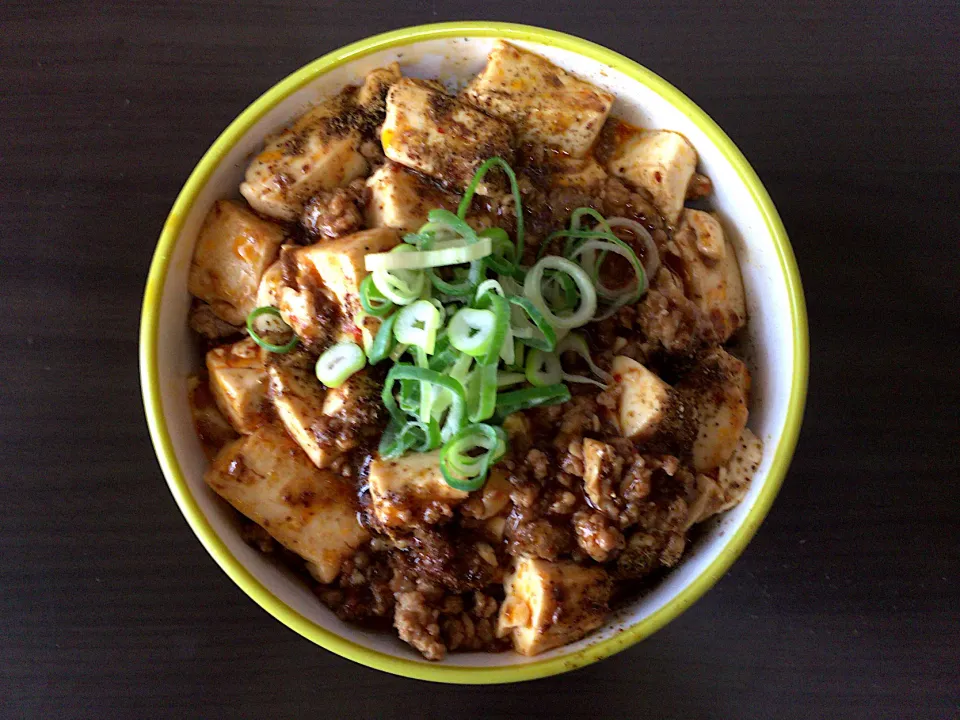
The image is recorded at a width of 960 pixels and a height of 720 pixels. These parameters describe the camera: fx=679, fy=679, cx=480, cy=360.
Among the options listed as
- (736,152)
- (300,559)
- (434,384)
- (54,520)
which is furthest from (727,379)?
(54,520)

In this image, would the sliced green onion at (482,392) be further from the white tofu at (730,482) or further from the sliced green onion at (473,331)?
the white tofu at (730,482)

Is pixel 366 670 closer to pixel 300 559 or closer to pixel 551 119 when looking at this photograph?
pixel 300 559

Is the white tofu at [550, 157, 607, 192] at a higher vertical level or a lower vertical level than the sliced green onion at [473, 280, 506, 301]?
higher

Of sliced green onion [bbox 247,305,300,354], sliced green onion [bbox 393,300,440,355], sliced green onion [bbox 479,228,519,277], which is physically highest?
sliced green onion [bbox 479,228,519,277]

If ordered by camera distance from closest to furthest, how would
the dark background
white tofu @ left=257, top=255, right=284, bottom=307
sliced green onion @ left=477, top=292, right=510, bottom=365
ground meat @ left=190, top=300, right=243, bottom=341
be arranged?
sliced green onion @ left=477, top=292, right=510, bottom=365 → white tofu @ left=257, top=255, right=284, bottom=307 → ground meat @ left=190, top=300, right=243, bottom=341 → the dark background

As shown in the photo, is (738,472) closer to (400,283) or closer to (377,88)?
(400,283)

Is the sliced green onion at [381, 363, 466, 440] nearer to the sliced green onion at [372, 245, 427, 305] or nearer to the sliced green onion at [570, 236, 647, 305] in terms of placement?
the sliced green onion at [372, 245, 427, 305]

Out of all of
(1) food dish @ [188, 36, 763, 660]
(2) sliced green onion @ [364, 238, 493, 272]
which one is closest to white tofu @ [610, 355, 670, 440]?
(1) food dish @ [188, 36, 763, 660]
